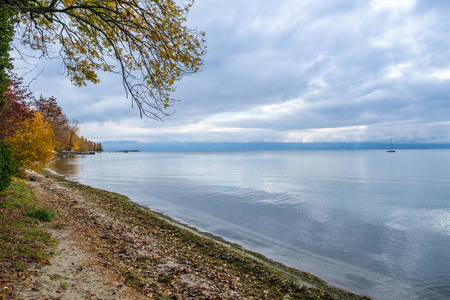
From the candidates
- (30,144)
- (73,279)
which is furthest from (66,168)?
(73,279)

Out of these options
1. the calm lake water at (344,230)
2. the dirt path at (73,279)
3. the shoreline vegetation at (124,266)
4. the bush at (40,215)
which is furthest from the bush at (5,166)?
the calm lake water at (344,230)

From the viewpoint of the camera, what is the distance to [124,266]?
7102 millimetres

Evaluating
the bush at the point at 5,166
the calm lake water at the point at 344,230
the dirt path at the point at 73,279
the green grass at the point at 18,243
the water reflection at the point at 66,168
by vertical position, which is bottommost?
the calm lake water at the point at 344,230

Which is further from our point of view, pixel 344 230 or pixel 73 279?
pixel 344 230

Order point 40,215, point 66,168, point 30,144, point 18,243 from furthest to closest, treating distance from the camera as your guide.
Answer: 1. point 66,168
2. point 30,144
3. point 40,215
4. point 18,243

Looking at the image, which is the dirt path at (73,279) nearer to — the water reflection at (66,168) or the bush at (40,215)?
the bush at (40,215)

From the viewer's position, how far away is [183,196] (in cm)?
2588

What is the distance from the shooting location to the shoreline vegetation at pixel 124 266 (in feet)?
18.6

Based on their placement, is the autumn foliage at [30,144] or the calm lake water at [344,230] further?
the autumn foliage at [30,144]

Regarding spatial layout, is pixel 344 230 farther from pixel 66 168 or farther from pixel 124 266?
pixel 66 168

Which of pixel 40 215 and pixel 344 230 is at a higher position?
pixel 40 215

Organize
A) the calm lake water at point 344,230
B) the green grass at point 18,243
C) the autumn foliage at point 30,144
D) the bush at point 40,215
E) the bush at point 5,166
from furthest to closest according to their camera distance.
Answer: the autumn foliage at point 30,144, the bush at point 5,166, the bush at point 40,215, the calm lake water at point 344,230, the green grass at point 18,243

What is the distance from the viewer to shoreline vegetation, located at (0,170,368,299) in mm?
5668

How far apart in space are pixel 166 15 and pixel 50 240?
289 inches
